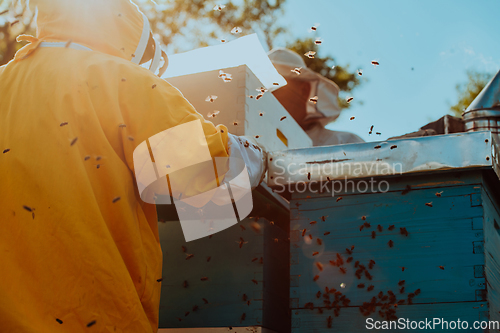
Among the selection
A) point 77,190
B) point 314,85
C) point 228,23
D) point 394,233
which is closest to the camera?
point 77,190

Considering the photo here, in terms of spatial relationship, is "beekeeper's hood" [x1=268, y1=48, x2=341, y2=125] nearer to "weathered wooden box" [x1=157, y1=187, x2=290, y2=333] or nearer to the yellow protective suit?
→ "weathered wooden box" [x1=157, y1=187, x2=290, y2=333]

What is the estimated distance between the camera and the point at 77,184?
118 centimetres

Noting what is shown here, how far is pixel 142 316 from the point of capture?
1178 millimetres

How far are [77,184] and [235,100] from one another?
108 cm

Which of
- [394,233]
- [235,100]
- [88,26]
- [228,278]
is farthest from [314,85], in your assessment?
[88,26]

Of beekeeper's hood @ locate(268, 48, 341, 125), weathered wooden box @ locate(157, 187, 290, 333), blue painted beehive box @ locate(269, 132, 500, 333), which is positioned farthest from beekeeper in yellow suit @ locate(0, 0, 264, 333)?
beekeeper's hood @ locate(268, 48, 341, 125)

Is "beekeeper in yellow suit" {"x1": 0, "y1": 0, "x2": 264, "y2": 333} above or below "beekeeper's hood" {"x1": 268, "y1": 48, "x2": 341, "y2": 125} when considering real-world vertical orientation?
above

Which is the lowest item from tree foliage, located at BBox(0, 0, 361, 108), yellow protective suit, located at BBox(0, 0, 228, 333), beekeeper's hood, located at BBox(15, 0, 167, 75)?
tree foliage, located at BBox(0, 0, 361, 108)

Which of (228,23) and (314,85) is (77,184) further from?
(228,23)

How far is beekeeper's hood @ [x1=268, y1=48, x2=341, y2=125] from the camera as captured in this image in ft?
17.4

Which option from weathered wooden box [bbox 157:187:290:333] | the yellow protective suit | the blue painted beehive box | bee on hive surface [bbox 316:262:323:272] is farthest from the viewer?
weathered wooden box [bbox 157:187:290:333]

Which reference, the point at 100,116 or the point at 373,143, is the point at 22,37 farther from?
the point at 373,143

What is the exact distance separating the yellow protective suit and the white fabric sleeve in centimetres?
7

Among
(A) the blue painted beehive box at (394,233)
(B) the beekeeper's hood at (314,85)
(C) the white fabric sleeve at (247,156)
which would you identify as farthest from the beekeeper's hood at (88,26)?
(B) the beekeeper's hood at (314,85)
